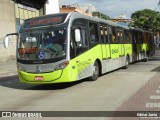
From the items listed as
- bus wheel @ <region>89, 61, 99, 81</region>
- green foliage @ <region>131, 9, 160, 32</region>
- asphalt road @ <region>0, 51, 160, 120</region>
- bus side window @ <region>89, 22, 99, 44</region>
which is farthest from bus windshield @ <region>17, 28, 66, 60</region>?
green foliage @ <region>131, 9, 160, 32</region>

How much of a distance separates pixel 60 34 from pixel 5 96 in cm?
291

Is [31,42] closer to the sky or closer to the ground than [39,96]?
closer to the sky

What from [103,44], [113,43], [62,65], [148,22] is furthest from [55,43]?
[148,22]

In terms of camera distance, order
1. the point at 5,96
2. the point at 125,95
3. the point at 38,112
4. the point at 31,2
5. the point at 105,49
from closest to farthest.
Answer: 1. the point at 38,112
2. the point at 125,95
3. the point at 5,96
4. the point at 105,49
5. the point at 31,2

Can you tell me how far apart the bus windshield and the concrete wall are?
1996cm

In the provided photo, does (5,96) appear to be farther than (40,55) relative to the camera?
No

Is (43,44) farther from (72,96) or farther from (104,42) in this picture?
(104,42)

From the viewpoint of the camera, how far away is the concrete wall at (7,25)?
34062 mm

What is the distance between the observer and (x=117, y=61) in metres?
19.8

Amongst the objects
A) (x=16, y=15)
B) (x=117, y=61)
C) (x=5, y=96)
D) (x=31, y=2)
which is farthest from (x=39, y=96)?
(x=31, y=2)

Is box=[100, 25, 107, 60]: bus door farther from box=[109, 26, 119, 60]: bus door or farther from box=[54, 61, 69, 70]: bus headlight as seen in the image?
box=[54, 61, 69, 70]: bus headlight

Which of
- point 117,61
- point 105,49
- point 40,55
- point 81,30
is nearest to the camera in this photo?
point 40,55

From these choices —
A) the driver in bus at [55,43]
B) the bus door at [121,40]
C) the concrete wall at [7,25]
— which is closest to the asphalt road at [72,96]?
the driver in bus at [55,43]

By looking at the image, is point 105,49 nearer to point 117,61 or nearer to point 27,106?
point 117,61
